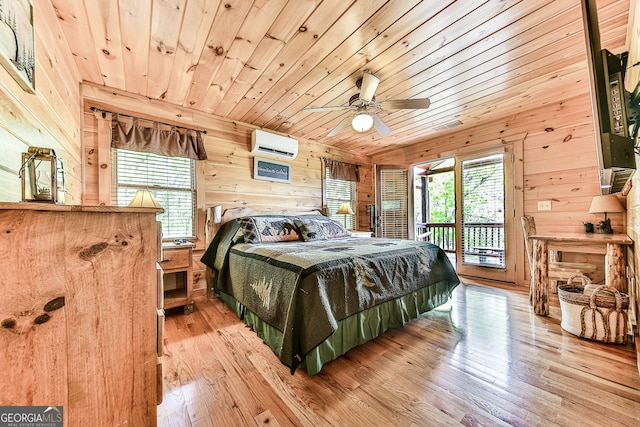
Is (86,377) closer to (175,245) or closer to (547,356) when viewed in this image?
(175,245)

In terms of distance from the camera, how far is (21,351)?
2.32ft

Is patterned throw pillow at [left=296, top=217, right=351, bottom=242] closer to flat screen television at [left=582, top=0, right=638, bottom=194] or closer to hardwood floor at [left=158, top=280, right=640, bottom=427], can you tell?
hardwood floor at [left=158, top=280, right=640, bottom=427]

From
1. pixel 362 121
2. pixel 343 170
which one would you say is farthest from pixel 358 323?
pixel 343 170

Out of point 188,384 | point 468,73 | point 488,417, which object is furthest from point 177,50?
point 488,417

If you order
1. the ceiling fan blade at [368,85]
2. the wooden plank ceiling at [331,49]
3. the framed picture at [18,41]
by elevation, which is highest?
the wooden plank ceiling at [331,49]

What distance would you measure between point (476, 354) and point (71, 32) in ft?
12.7

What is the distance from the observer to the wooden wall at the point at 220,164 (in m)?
2.50

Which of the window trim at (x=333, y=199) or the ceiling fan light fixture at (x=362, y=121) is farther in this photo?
the window trim at (x=333, y=199)

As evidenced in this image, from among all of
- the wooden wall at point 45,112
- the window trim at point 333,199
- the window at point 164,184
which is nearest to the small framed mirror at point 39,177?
the wooden wall at point 45,112

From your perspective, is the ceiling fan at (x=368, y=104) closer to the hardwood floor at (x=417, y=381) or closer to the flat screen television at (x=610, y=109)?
the flat screen television at (x=610, y=109)

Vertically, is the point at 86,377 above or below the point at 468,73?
below

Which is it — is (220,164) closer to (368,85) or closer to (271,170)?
(271,170)

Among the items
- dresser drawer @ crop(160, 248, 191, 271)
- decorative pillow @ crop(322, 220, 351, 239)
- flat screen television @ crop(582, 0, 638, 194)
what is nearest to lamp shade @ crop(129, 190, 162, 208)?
dresser drawer @ crop(160, 248, 191, 271)

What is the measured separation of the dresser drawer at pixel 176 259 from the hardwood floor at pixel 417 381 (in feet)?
2.09
